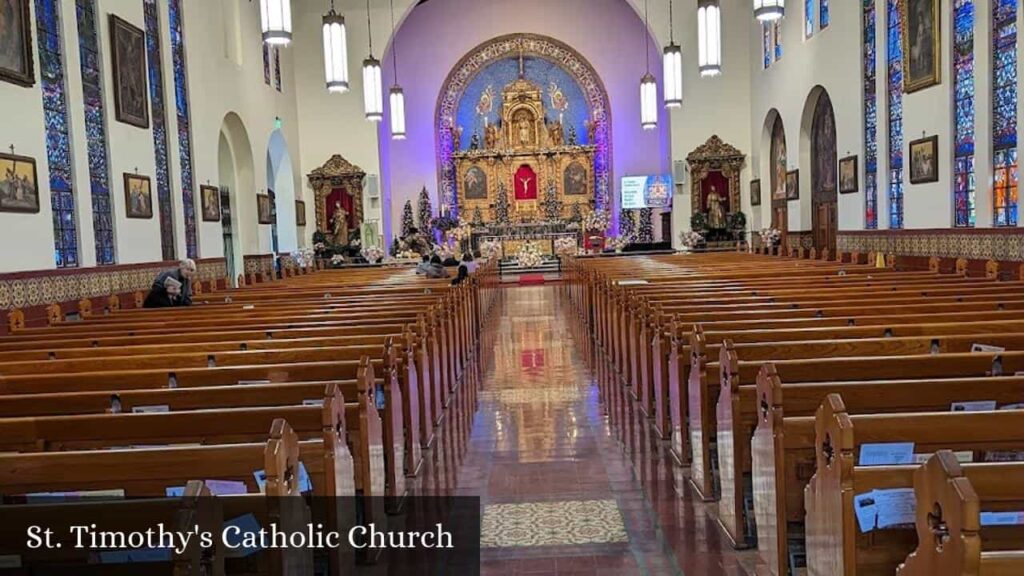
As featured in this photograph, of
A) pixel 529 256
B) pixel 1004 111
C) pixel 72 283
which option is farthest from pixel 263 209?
pixel 1004 111

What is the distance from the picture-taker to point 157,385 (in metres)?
4.27

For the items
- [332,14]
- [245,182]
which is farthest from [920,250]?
[245,182]

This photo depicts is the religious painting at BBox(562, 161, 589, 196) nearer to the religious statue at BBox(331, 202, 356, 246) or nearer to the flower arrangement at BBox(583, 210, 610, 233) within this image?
the flower arrangement at BBox(583, 210, 610, 233)

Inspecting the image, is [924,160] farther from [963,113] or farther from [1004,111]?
[1004,111]

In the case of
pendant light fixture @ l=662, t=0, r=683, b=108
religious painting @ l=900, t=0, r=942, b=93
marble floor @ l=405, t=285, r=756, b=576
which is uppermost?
pendant light fixture @ l=662, t=0, r=683, b=108

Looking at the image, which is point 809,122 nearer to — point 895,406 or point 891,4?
point 891,4

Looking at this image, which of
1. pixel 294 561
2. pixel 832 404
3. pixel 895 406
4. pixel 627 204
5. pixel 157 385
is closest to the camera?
pixel 832 404

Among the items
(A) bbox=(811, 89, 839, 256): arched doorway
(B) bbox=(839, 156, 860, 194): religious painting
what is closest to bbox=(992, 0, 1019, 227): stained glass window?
(B) bbox=(839, 156, 860, 194): religious painting

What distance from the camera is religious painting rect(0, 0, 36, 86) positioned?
29.2 feet

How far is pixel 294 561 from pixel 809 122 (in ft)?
60.4

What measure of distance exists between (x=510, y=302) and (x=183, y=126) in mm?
7163

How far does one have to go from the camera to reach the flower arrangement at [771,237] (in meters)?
20.1

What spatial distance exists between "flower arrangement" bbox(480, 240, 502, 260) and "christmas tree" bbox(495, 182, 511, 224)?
5.74 ft

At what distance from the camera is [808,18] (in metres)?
18.2
